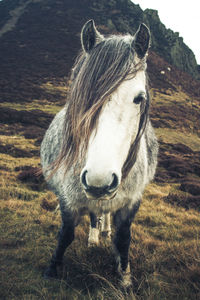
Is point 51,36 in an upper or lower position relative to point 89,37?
upper

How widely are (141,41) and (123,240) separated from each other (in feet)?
6.33

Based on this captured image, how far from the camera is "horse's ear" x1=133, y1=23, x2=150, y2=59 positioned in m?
1.61

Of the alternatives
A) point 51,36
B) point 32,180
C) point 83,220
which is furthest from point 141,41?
point 51,36

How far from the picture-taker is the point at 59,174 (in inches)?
93.4

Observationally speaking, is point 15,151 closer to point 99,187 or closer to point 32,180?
point 32,180

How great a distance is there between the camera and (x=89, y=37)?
5.42 ft

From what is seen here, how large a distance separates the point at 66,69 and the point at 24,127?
17.7 metres

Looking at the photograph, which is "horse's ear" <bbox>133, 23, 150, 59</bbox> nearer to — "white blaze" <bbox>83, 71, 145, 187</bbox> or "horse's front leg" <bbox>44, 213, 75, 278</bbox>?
"white blaze" <bbox>83, 71, 145, 187</bbox>

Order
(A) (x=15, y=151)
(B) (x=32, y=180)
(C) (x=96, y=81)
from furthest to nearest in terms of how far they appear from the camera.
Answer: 1. (A) (x=15, y=151)
2. (B) (x=32, y=180)
3. (C) (x=96, y=81)

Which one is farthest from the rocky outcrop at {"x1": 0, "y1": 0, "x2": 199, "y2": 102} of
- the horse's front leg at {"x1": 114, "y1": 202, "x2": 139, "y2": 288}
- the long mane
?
the long mane

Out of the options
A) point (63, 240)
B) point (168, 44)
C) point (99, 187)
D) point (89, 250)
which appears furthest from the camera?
point (168, 44)

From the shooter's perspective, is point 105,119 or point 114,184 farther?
point 105,119

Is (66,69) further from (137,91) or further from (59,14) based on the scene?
(137,91)

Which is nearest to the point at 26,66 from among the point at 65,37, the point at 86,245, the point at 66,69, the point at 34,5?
the point at 66,69
